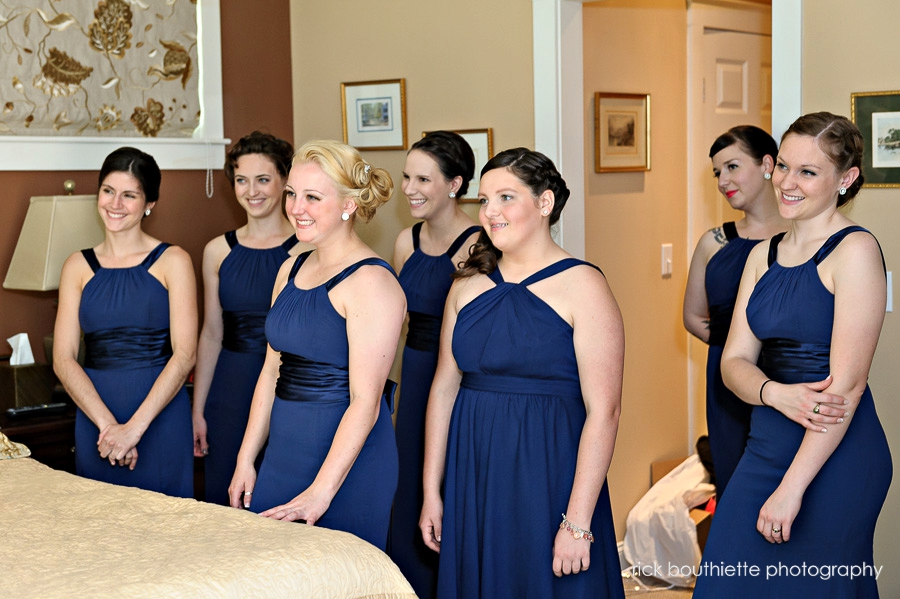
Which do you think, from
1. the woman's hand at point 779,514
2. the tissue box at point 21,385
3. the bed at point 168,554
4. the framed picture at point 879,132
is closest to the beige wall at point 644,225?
the framed picture at point 879,132

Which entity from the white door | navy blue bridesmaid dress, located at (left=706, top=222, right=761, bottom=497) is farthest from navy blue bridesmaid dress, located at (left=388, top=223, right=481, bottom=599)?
the white door

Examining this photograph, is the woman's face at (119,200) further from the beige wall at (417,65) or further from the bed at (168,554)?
the beige wall at (417,65)

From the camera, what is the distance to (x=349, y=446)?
245cm

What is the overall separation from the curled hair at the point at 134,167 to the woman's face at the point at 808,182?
203 cm

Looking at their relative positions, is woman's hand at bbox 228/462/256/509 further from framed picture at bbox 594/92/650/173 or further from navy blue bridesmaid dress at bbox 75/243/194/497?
framed picture at bbox 594/92/650/173

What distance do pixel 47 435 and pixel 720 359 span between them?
7.37 feet

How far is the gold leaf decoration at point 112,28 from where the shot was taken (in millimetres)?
3879

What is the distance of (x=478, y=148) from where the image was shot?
402 centimetres

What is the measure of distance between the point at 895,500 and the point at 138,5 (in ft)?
10.8

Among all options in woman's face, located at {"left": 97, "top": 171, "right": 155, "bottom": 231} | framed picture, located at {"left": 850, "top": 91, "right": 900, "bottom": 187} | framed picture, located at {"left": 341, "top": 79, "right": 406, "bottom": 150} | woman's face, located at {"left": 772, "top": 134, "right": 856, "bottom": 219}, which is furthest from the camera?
framed picture, located at {"left": 341, "top": 79, "right": 406, "bottom": 150}

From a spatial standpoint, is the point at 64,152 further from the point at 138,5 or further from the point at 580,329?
the point at 580,329

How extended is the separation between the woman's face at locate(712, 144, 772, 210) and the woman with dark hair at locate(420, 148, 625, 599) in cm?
92

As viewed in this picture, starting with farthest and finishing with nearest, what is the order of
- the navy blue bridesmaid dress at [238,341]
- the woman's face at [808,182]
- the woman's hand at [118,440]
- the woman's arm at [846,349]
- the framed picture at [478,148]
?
the framed picture at [478,148] → the navy blue bridesmaid dress at [238,341] → the woman's hand at [118,440] → the woman's face at [808,182] → the woman's arm at [846,349]

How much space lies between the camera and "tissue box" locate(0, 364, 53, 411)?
11.4ft
